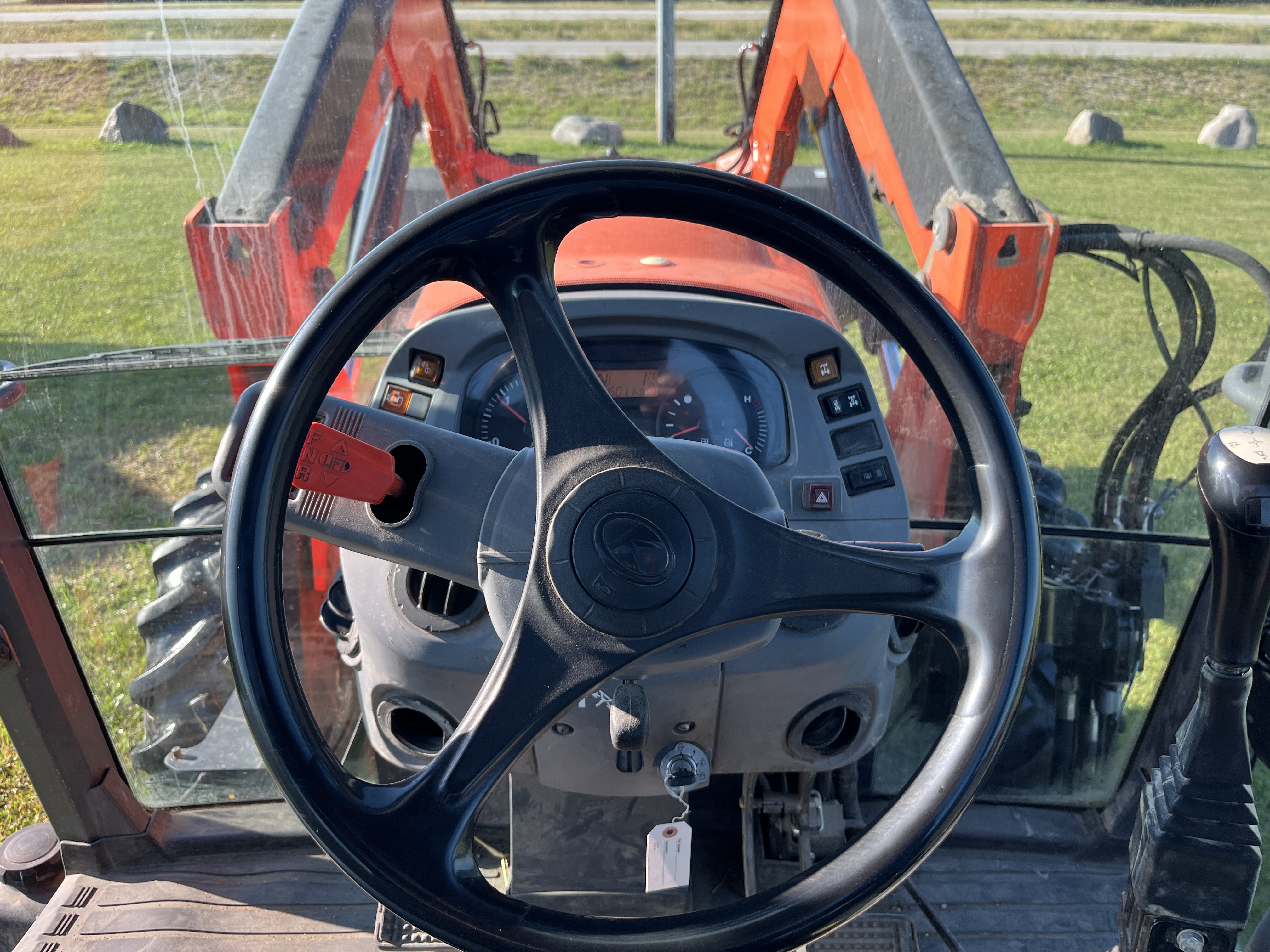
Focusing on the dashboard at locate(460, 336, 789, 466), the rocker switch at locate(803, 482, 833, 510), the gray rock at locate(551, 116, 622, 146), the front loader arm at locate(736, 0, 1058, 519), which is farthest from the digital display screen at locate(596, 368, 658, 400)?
the gray rock at locate(551, 116, 622, 146)

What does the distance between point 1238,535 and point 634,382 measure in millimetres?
910

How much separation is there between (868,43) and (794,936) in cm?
174

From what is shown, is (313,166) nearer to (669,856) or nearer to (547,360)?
(547,360)

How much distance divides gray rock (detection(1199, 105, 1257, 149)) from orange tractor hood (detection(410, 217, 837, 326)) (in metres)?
0.65

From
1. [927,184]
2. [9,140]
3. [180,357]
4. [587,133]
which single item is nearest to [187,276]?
[180,357]

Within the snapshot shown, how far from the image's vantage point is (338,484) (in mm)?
1055

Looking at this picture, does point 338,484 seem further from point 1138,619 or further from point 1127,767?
point 1127,767

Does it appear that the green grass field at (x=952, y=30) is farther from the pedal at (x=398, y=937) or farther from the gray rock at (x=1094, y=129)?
the pedal at (x=398, y=937)

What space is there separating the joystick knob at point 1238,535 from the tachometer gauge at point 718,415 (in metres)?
0.68

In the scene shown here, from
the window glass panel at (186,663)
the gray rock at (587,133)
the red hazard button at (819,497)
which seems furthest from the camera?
the gray rock at (587,133)

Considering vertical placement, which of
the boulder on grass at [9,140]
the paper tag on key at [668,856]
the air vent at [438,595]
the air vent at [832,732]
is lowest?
the paper tag on key at [668,856]

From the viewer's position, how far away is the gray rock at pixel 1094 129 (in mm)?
1699

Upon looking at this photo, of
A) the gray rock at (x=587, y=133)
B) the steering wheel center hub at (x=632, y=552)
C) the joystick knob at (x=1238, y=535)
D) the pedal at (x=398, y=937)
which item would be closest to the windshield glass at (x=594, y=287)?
the pedal at (x=398, y=937)

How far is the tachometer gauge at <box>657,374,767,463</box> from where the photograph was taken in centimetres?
164
